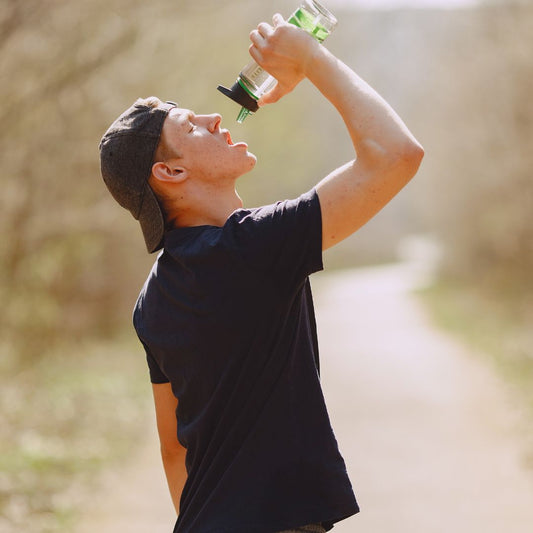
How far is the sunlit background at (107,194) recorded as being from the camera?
709 centimetres

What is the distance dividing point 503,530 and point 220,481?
3.93m

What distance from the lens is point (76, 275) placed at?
45.3ft

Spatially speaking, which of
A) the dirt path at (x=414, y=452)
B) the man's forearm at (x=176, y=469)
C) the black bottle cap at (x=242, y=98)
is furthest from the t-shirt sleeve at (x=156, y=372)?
the dirt path at (x=414, y=452)

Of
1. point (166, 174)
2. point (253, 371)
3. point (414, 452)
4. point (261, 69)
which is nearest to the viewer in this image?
point (253, 371)

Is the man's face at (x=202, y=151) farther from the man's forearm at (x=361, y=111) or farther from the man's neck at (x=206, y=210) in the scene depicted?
the man's forearm at (x=361, y=111)

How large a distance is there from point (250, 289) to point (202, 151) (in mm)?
434

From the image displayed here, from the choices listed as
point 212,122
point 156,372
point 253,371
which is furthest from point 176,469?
point 212,122

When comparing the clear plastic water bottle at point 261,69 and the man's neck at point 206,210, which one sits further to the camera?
the clear plastic water bottle at point 261,69

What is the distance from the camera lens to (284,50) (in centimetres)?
208

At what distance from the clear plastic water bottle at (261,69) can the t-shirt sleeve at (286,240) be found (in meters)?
0.56

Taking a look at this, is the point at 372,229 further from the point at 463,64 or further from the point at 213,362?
the point at 213,362

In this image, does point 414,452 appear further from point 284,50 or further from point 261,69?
point 284,50

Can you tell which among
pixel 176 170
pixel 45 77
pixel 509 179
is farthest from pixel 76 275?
pixel 176 170

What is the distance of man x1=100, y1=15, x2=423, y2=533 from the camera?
1956mm
